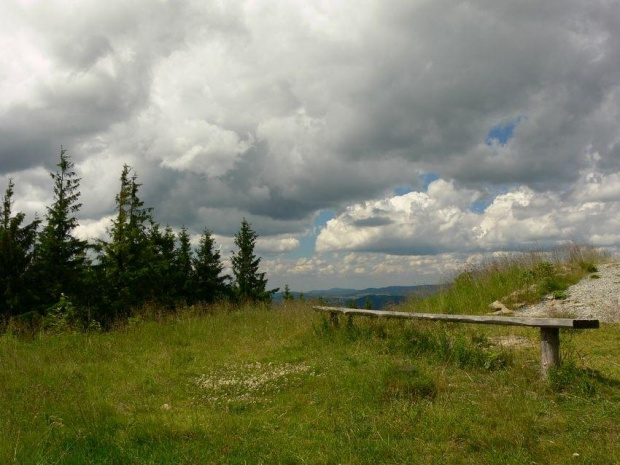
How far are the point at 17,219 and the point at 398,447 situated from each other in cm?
2129

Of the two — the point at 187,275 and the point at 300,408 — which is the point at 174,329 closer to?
the point at 300,408

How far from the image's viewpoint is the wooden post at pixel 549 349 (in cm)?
598

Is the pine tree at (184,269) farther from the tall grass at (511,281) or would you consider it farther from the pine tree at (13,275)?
the tall grass at (511,281)

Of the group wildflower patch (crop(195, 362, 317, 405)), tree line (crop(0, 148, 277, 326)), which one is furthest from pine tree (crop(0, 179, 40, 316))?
wildflower patch (crop(195, 362, 317, 405))

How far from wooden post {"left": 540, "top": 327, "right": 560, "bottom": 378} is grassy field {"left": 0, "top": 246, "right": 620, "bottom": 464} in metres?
0.17

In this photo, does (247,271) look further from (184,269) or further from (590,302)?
(590,302)

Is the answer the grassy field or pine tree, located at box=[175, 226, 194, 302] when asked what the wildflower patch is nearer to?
the grassy field

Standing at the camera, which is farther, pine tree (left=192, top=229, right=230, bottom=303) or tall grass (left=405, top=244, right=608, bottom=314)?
pine tree (left=192, top=229, right=230, bottom=303)

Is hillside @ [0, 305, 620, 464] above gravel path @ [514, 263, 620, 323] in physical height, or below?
below

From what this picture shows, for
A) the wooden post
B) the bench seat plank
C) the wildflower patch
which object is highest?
the bench seat plank

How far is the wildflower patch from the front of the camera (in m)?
6.22

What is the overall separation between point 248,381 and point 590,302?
10084 mm

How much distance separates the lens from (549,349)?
604 centimetres

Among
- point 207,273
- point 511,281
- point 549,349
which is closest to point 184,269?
point 207,273
